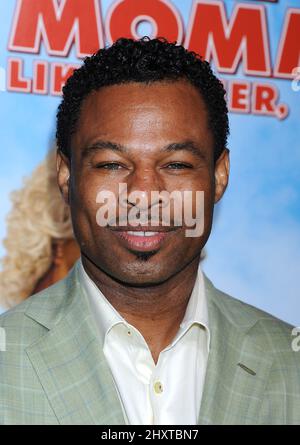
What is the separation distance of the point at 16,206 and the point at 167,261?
0.65 m

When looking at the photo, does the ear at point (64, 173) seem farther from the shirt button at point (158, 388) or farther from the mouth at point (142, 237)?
the shirt button at point (158, 388)

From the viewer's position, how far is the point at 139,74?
1628 mm

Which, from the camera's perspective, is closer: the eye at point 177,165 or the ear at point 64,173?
the eye at point 177,165

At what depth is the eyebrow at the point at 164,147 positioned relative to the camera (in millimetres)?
1595

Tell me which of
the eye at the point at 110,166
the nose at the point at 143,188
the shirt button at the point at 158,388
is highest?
the eye at the point at 110,166

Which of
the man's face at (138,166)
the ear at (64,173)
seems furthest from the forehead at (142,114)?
the ear at (64,173)

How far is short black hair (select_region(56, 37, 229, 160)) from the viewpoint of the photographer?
164 cm

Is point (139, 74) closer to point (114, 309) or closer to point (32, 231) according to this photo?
point (114, 309)

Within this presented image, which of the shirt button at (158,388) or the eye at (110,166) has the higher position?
the eye at (110,166)

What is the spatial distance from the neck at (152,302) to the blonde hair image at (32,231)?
1.52 ft

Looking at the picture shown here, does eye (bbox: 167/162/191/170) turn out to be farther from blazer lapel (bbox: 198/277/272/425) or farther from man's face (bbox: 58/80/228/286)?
blazer lapel (bbox: 198/277/272/425)

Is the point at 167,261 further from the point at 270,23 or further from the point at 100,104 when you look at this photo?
the point at 270,23

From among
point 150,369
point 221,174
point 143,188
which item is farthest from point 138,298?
point 221,174

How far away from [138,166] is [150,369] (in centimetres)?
41
